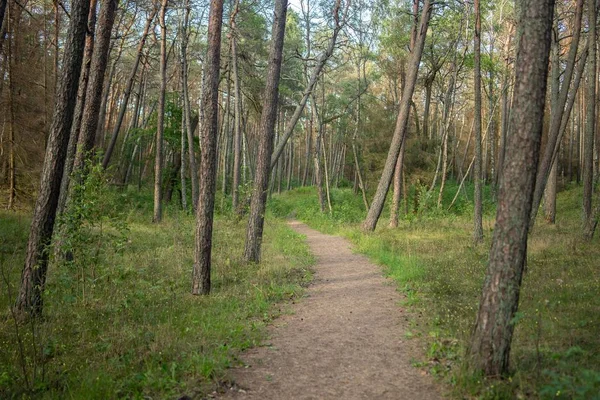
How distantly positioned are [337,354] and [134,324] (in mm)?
3068

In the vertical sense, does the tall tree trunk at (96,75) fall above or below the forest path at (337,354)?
above

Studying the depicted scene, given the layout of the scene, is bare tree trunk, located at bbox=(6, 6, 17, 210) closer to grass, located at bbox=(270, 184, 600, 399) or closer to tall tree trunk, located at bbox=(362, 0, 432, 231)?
grass, located at bbox=(270, 184, 600, 399)

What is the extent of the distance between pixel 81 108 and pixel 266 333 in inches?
260

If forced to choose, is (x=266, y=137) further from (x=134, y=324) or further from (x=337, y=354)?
(x=337, y=354)

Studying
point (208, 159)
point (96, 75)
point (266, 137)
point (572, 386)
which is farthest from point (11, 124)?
point (572, 386)

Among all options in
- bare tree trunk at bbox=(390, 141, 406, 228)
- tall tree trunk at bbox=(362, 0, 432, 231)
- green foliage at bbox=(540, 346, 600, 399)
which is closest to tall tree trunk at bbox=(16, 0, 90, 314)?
green foliage at bbox=(540, 346, 600, 399)

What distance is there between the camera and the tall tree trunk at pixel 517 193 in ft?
12.8

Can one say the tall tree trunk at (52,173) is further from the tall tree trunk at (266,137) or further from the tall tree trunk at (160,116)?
the tall tree trunk at (160,116)

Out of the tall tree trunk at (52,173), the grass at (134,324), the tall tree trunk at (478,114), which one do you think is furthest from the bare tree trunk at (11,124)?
the tall tree trunk at (478,114)

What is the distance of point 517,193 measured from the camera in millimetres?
3902

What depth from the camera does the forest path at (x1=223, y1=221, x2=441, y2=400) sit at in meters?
4.10

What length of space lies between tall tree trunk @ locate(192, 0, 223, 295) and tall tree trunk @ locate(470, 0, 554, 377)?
208 inches

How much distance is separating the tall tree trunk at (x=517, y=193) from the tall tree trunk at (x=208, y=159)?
17.4 feet

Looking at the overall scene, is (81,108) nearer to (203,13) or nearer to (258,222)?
(258,222)
